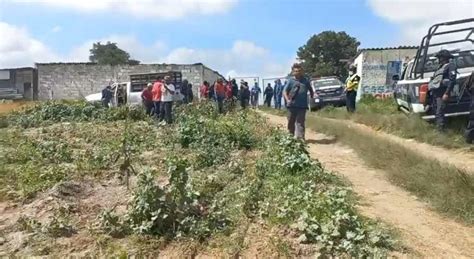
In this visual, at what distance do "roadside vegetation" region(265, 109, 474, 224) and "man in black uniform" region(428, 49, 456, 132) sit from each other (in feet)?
4.31

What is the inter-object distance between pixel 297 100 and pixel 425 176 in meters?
3.84

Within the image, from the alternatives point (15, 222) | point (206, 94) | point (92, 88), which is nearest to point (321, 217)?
point (15, 222)

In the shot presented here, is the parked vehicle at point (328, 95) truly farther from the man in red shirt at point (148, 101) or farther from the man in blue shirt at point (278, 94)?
the man in red shirt at point (148, 101)

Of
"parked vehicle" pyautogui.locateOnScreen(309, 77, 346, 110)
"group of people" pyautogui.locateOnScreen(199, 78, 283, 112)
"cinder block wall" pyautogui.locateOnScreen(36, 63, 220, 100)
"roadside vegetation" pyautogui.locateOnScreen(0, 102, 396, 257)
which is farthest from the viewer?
"cinder block wall" pyautogui.locateOnScreen(36, 63, 220, 100)

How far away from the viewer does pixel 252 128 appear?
43.0 feet

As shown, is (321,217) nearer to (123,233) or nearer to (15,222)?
(123,233)

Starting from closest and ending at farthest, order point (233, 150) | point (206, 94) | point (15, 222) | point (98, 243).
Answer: point (98, 243) < point (15, 222) < point (233, 150) < point (206, 94)

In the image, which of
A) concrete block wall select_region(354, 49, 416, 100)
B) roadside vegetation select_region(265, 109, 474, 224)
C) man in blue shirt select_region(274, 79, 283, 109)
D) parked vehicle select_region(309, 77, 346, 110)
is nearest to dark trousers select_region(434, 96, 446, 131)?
roadside vegetation select_region(265, 109, 474, 224)

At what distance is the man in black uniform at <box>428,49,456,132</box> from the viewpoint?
11.1 metres

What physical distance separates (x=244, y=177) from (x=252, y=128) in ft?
16.9

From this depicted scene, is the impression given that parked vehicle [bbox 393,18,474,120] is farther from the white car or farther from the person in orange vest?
the white car

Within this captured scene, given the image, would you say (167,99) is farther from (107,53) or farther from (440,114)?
(107,53)

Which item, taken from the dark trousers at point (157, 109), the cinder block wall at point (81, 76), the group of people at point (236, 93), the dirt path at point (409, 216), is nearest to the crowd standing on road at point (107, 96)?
the group of people at point (236, 93)

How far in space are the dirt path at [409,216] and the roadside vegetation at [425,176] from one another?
0.43 feet
